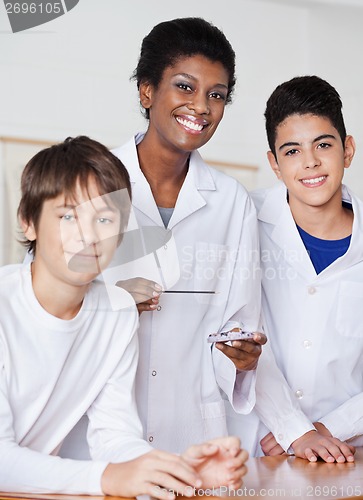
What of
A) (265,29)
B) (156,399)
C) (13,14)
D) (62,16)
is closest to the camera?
(156,399)

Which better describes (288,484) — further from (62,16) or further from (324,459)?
(62,16)

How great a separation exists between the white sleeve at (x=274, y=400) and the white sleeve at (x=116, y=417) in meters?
0.42

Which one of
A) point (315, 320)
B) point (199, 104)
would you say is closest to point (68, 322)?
point (199, 104)

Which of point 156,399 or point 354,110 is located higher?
point 354,110

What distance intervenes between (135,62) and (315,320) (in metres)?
1.17

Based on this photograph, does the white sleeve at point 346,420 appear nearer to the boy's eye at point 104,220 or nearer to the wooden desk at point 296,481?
the wooden desk at point 296,481

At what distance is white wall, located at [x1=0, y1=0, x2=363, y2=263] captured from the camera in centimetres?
234

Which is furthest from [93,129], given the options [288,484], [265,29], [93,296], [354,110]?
[288,484]

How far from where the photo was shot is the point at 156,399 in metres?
1.46

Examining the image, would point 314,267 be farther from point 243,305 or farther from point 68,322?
point 68,322

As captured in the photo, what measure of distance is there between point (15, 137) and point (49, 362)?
1.31m

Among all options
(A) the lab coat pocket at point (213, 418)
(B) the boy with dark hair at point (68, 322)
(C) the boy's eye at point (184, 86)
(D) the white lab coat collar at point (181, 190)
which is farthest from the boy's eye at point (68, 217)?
(A) the lab coat pocket at point (213, 418)

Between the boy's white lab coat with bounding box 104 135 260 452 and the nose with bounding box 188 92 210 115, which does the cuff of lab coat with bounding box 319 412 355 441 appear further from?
the nose with bounding box 188 92 210 115

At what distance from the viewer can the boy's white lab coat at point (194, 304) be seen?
146 centimetres
